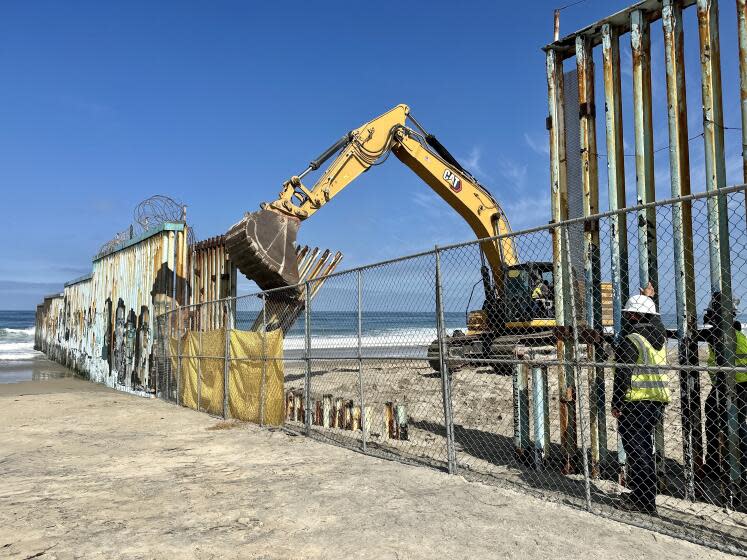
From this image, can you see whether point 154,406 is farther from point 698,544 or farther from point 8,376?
point 8,376

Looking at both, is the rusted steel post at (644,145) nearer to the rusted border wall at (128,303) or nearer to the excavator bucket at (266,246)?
the excavator bucket at (266,246)

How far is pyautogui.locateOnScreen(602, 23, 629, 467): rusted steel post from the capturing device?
6609 mm

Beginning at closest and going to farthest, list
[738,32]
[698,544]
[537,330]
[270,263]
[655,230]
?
[698,544]
[738,32]
[655,230]
[270,263]
[537,330]

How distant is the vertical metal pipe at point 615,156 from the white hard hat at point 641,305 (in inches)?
32.6

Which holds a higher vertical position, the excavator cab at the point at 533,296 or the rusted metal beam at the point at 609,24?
the rusted metal beam at the point at 609,24

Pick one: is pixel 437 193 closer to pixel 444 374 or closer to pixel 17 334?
pixel 444 374

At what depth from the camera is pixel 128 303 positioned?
1906 centimetres

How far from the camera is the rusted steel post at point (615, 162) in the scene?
260 inches

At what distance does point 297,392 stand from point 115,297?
11.6 metres

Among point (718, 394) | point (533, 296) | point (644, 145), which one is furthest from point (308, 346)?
point (533, 296)

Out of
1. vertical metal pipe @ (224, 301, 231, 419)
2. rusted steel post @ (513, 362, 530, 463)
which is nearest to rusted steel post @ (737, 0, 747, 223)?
rusted steel post @ (513, 362, 530, 463)

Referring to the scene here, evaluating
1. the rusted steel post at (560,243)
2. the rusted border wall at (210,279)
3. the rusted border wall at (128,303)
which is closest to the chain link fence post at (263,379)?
the rusted border wall at (210,279)

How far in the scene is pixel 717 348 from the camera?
574 cm

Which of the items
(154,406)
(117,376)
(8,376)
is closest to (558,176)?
(154,406)
